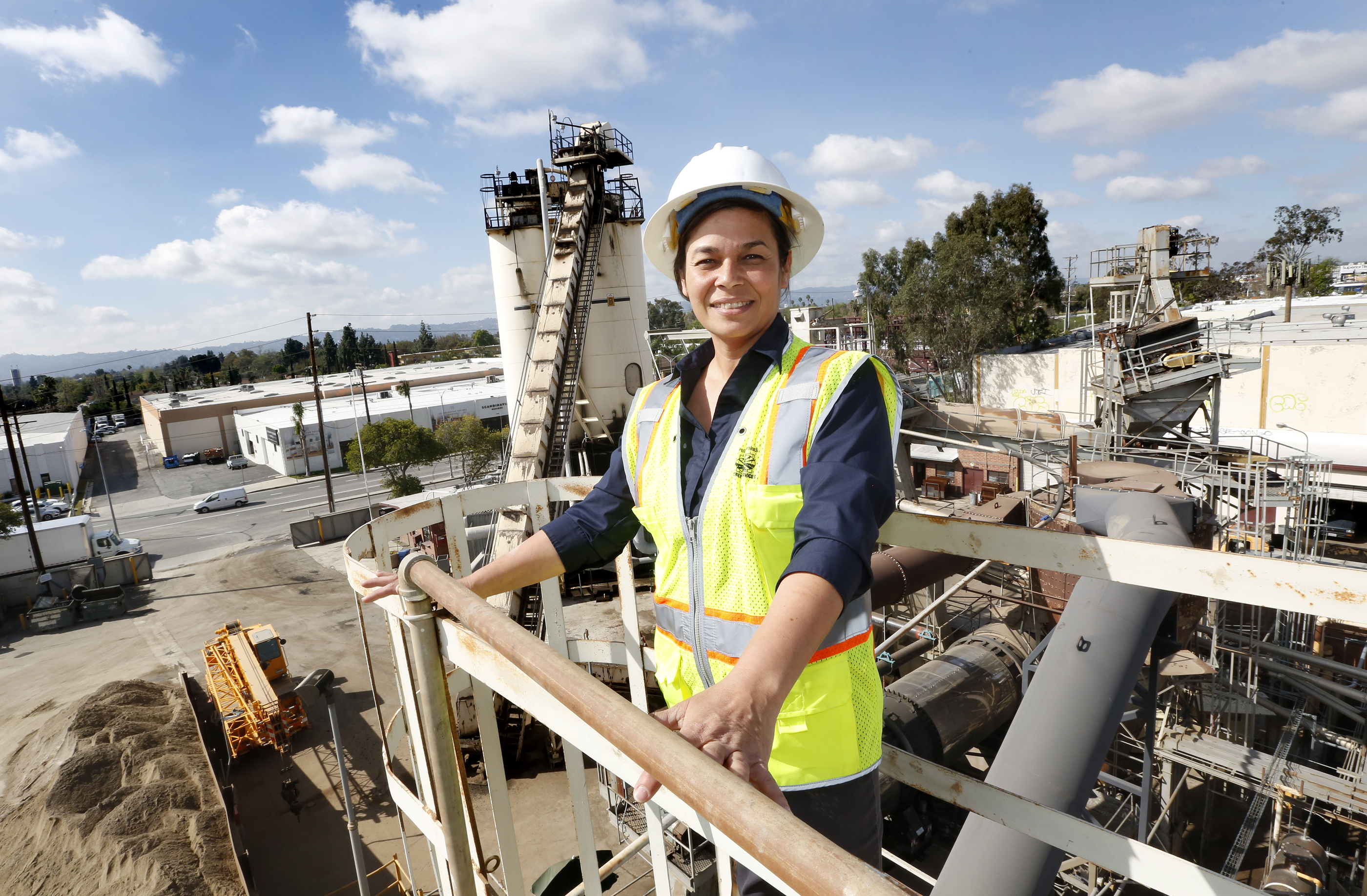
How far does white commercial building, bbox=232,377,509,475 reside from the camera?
41.4m

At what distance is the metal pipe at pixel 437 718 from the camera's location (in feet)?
6.23

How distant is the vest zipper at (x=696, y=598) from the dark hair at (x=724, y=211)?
0.81 m

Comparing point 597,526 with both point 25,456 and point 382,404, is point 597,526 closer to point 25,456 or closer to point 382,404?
point 25,456

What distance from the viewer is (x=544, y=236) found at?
714 inches

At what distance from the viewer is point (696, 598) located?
1.86 m

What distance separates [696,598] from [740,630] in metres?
0.15

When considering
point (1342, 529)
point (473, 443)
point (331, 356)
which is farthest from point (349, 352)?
point (1342, 529)

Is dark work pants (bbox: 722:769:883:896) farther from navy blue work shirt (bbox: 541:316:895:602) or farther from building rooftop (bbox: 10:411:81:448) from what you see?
building rooftop (bbox: 10:411:81:448)

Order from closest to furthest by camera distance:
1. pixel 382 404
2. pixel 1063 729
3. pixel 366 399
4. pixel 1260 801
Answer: pixel 1063 729
pixel 1260 801
pixel 366 399
pixel 382 404

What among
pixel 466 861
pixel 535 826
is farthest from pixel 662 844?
pixel 535 826

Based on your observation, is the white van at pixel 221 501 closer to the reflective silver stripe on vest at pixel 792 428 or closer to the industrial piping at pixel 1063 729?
the industrial piping at pixel 1063 729

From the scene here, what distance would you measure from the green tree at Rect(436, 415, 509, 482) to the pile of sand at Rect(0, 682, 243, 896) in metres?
19.6

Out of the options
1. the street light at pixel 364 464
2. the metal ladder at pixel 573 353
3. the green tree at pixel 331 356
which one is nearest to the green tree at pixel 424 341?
the green tree at pixel 331 356

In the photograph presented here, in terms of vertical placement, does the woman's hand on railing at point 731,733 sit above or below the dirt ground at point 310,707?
above
